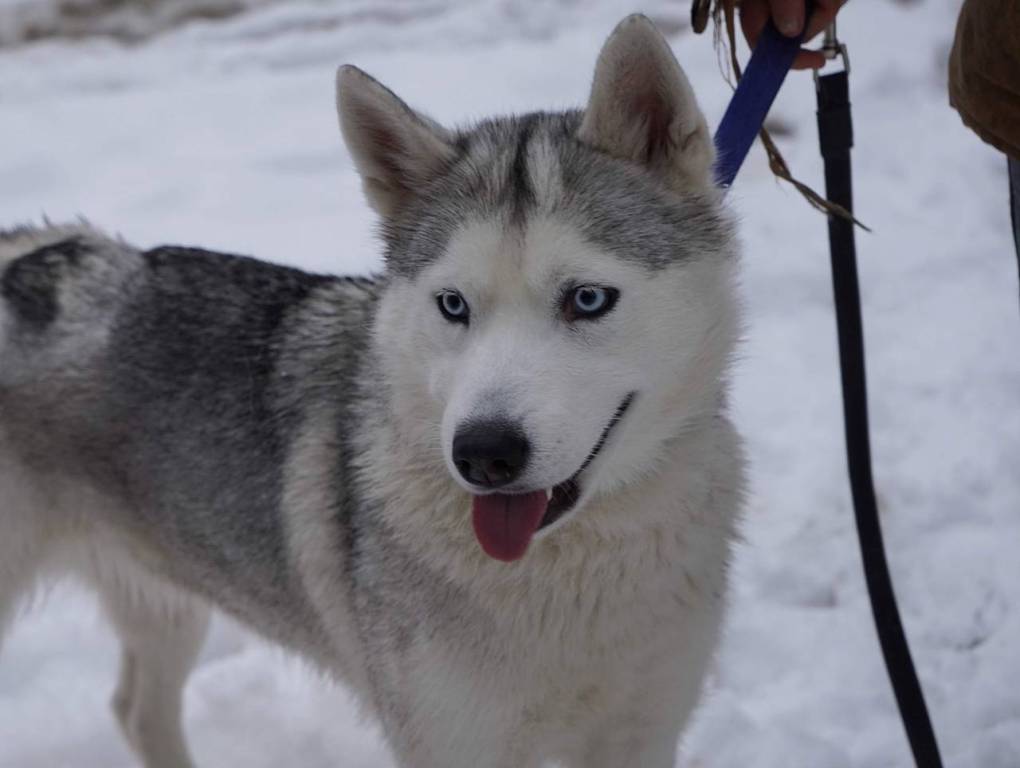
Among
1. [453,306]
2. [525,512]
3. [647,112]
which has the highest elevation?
[647,112]

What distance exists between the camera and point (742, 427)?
4660 millimetres

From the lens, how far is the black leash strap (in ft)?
9.57

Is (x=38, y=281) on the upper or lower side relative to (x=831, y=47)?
lower

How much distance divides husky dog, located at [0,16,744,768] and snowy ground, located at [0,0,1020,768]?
41 cm

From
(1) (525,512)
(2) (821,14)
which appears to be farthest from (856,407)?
(1) (525,512)

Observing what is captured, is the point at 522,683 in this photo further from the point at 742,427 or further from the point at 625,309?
the point at 742,427

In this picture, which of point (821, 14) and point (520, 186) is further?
point (821, 14)

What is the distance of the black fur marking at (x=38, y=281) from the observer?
3.11 meters

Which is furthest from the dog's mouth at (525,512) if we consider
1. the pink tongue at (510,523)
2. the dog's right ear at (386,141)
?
the dog's right ear at (386,141)

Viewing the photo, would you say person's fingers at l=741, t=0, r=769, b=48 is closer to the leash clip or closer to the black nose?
the leash clip

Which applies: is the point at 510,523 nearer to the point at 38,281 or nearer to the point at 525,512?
the point at 525,512

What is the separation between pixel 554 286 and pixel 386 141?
564 millimetres

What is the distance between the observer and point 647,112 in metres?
2.34

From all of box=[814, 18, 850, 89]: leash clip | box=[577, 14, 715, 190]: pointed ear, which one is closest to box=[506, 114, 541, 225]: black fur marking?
box=[577, 14, 715, 190]: pointed ear
